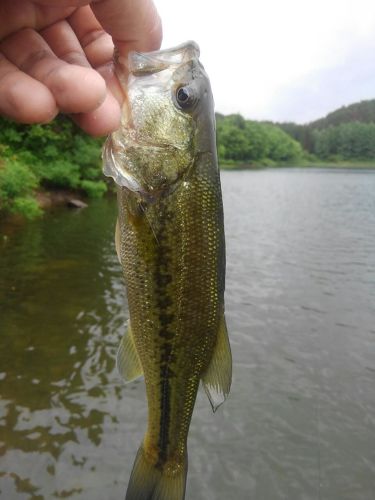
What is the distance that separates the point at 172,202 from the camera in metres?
2.19

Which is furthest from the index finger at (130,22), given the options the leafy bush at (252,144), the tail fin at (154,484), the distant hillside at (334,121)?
the distant hillside at (334,121)

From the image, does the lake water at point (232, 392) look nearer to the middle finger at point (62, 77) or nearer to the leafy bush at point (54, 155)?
the middle finger at point (62, 77)

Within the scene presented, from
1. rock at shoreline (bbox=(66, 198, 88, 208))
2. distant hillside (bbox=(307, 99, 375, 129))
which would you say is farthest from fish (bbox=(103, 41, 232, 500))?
distant hillside (bbox=(307, 99, 375, 129))

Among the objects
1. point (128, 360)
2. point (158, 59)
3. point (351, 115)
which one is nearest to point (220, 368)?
point (128, 360)

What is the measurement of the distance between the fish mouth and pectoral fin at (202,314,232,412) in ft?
4.09

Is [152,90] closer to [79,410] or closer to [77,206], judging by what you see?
[79,410]

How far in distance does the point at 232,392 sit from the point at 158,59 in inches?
279

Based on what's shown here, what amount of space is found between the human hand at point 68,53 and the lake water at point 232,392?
5.28 meters

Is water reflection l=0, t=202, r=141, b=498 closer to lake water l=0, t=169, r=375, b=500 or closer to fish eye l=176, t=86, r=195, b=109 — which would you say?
lake water l=0, t=169, r=375, b=500

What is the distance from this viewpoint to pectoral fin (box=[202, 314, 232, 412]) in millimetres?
2365

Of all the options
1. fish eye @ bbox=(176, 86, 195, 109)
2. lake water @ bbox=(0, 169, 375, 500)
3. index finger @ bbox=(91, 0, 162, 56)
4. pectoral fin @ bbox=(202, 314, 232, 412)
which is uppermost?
index finger @ bbox=(91, 0, 162, 56)

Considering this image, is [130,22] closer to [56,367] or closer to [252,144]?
[56,367]

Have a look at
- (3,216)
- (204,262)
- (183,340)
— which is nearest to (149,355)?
(183,340)

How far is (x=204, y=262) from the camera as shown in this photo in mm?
2248
